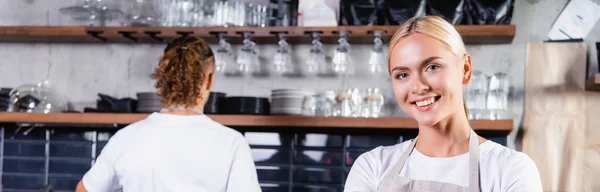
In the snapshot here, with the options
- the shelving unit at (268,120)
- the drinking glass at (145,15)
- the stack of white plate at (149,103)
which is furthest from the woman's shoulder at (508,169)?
the drinking glass at (145,15)

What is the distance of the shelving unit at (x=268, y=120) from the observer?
3.02 meters

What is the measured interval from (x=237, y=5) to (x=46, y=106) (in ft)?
3.50

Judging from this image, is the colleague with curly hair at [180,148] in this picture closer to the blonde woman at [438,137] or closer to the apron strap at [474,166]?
the blonde woman at [438,137]

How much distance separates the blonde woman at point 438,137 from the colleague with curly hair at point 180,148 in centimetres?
84

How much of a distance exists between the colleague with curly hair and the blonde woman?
2.74 feet

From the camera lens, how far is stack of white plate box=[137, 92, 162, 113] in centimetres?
324

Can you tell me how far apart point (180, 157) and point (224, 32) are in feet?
3.27

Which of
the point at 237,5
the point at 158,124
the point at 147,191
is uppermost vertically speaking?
the point at 237,5

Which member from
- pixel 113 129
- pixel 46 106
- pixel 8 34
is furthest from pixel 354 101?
pixel 8 34

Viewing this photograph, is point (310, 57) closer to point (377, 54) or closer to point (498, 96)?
point (377, 54)

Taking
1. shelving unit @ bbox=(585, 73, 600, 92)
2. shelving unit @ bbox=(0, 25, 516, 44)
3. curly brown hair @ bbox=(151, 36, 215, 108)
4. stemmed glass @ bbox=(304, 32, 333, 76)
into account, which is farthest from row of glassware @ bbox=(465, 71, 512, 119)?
curly brown hair @ bbox=(151, 36, 215, 108)

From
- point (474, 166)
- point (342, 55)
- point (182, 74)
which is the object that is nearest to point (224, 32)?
point (342, 55)

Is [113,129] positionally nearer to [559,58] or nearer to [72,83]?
[72,83]

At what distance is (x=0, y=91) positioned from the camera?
11.4 ft
